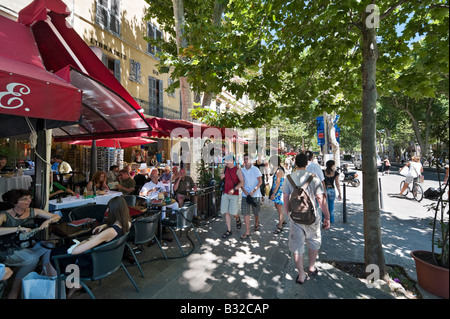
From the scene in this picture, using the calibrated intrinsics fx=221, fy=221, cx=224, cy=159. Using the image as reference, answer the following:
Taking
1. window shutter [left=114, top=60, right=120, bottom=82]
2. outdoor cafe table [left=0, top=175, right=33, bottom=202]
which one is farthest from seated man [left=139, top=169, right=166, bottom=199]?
window shutter [left=114, top=60, right=120, bottom=82]

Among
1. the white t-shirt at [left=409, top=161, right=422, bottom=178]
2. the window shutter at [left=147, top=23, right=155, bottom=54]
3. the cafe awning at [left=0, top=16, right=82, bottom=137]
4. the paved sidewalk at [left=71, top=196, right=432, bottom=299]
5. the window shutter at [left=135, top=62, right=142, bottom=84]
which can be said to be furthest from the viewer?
the window shutter at [left=147, top=23, right=155, bottom=54]

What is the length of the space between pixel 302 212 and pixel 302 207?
0.07 meters

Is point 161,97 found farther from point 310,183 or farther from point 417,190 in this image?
point 417,190

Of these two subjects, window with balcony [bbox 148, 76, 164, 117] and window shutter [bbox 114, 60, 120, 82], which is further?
window with balcony [bbox 148, 76, 164, 117]

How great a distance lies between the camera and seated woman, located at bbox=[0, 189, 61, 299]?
2.82 m

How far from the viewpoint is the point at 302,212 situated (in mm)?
3182

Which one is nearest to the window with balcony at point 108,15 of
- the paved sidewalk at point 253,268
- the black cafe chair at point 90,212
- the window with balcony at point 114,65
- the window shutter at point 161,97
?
the window with balcony at point 114,65

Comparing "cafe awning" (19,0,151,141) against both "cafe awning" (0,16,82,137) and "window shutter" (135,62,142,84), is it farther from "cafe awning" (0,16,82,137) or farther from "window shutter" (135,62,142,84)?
"window shutter" (135,62,142,84)

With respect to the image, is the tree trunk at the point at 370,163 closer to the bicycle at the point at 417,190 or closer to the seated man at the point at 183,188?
the seated man at the point at 183,188

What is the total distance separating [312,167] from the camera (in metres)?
5.39

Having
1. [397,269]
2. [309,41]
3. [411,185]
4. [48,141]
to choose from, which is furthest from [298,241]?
[411,185]

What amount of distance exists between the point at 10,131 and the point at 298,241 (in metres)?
6.25

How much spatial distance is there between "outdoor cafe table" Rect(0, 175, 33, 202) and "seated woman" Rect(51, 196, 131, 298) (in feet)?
15.8
